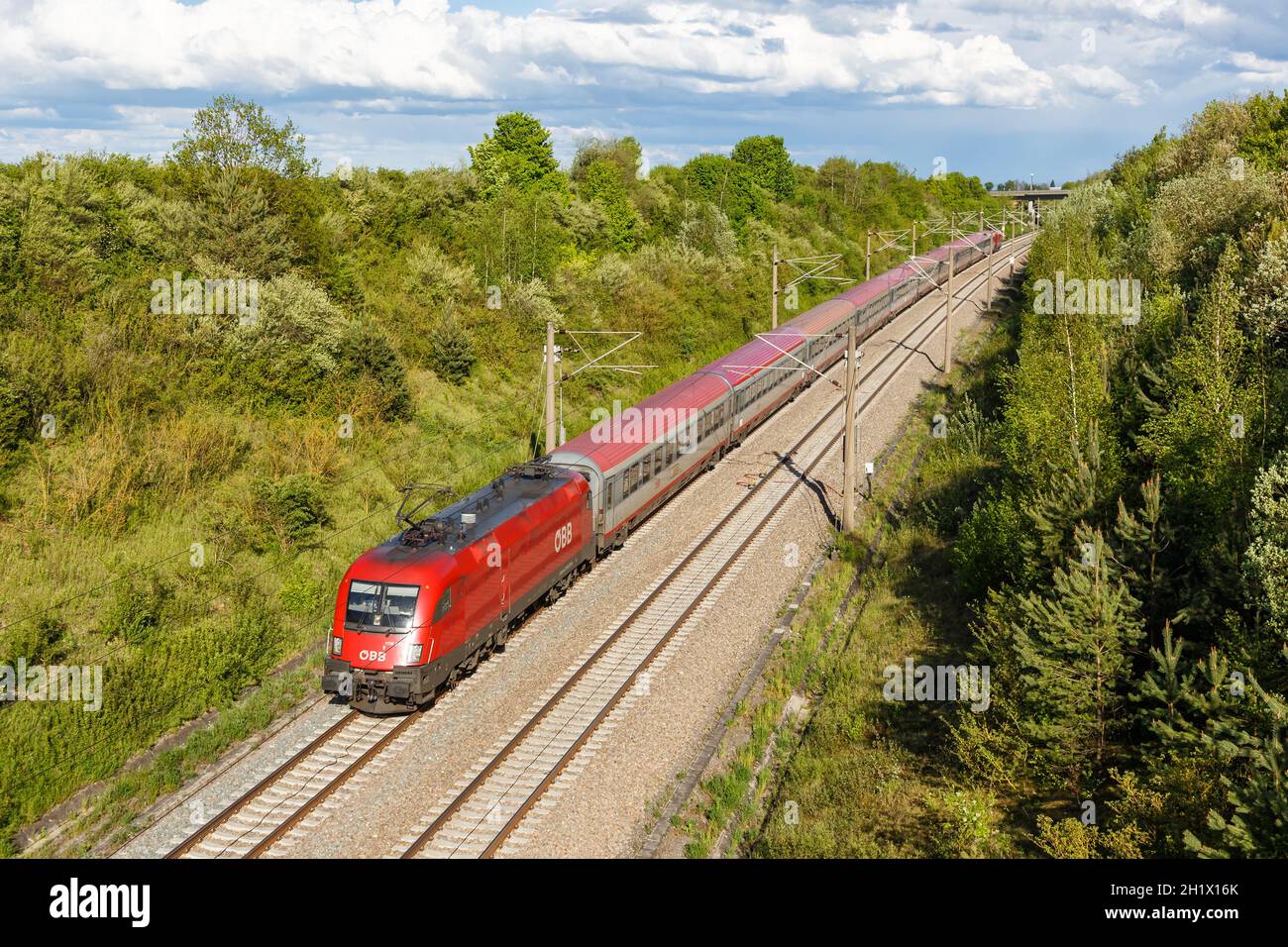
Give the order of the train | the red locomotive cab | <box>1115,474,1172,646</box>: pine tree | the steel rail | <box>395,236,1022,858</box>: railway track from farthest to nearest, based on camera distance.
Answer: the train, the red locomotive cab, <box>1115,474,1172,646</box>: pine tree, <box>395,236,1022,858</box>: railway track, the steel rail

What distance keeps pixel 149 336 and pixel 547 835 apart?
24.7 meters

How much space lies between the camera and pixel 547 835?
1606cm

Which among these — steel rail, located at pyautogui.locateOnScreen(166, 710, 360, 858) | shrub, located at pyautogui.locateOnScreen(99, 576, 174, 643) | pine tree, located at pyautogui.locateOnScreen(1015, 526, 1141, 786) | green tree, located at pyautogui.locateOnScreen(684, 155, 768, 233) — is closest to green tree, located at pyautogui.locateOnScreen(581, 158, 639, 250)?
green tree, located at pyautogui.locateOnScreen(684, 155, 768, 233)

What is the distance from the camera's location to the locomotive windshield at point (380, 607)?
18922 mm

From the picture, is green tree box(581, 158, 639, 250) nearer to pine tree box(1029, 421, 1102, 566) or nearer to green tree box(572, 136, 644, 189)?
green tree box(572, 136, 644, 189)

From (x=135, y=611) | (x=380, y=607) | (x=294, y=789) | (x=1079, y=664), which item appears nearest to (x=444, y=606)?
(x=380, y=607)

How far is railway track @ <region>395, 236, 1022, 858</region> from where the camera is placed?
1609 cm

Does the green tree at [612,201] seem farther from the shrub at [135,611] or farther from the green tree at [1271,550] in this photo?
the green tree at [1271,550]

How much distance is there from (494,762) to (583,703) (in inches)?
113

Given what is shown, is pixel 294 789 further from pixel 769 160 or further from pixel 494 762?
pixel 769 160

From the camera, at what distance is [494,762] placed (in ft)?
59.6

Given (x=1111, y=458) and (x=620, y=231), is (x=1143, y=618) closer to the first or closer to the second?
(x=1111, y=458)

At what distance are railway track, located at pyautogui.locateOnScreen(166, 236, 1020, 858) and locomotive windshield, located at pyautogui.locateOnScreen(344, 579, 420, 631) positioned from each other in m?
2.28
